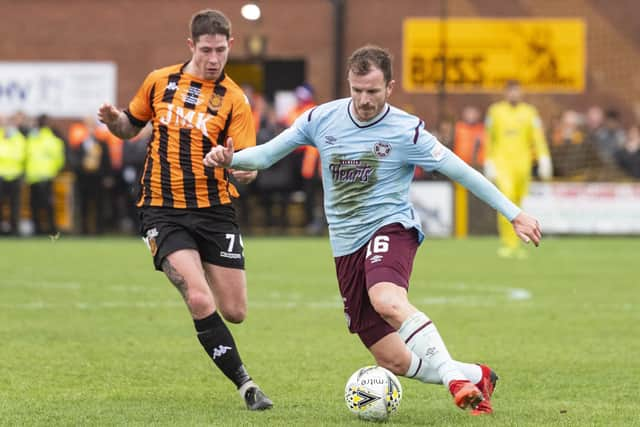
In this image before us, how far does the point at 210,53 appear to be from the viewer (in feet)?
24.7

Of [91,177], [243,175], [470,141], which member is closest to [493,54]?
[470,141]

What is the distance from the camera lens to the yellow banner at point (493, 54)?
30.4 meters

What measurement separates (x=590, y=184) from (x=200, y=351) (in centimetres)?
1527

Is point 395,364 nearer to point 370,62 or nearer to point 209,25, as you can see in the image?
point 370,62

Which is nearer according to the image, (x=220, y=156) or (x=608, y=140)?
(x=220, y=156)

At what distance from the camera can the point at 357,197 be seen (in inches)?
272

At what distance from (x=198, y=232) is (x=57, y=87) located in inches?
960

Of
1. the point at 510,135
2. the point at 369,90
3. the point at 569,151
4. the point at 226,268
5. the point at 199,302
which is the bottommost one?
the point at 199,302

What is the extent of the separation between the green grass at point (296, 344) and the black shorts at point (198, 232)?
0.79m

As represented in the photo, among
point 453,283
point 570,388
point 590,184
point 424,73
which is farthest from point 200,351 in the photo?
point 424,73

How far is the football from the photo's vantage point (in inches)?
261

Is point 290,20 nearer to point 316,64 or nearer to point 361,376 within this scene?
point 316,64

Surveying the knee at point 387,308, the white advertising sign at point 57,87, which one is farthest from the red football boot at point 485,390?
the white advertising sign at point 57,87

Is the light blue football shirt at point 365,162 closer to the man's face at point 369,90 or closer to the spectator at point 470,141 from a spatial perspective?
the man's face at point 369,90
